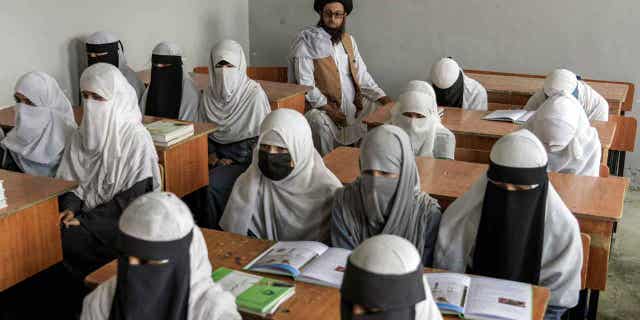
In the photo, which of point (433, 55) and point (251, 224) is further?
point (433, 55)

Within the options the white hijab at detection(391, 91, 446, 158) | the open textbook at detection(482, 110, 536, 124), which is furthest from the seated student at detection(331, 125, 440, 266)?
the open textbook at detection(482, 110, 536, 124)

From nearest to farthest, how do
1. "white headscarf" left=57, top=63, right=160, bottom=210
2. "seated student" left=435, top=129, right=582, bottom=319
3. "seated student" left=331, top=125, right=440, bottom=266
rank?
"seated student" left=435, top=129, right=582, bottom=319, "seated student" left=331, top=125, right=440, bottom=266, "white headscarf" left=57, top=63, right=160, bottom=210

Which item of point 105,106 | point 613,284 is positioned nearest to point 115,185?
point 105,106

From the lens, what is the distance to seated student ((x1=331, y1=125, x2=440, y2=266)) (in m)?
2.88

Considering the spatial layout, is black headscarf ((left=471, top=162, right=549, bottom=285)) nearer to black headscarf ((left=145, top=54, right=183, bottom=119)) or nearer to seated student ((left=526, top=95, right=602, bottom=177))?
seated student ((left=526, top=95, right=602, bottom=177))

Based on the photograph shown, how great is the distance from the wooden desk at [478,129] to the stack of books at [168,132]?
50.8 inches

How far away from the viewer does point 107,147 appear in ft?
12.6

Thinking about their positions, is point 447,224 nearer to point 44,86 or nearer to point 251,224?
point 251,224

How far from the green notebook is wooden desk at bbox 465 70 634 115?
409 cm

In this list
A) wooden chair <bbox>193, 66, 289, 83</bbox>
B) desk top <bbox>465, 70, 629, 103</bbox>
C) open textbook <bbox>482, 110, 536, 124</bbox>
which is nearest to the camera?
open textbook <bbox>482, 110, 536, 124</bbox>

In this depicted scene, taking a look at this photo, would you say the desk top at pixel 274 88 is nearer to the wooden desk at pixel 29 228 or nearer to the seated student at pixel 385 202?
the wooden desk at pixel 29 228

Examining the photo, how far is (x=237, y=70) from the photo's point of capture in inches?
202

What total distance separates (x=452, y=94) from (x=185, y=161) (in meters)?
2.32

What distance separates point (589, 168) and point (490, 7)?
3.25 metres
